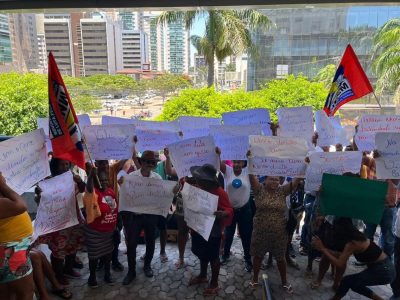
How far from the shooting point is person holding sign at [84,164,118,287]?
362 cm

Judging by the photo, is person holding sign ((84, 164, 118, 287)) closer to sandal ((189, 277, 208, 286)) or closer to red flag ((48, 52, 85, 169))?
red flag ((48, 52, 85, 169))

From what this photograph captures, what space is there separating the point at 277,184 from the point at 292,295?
3.87 ft

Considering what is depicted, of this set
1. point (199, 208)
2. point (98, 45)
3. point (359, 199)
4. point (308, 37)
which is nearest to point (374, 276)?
point (359, 199)

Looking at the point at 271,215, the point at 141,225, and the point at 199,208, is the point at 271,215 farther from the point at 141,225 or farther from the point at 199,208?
the point at 141,225

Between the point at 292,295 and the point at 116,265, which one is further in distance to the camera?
the point at 116,265

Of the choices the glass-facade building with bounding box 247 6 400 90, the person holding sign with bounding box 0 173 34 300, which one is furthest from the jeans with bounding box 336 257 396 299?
the glass-facade building with bounding box 247 6 400 90

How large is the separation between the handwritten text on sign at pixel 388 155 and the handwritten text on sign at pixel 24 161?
10.7 feet

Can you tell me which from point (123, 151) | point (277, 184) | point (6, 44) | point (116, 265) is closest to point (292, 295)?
point (277, 184)

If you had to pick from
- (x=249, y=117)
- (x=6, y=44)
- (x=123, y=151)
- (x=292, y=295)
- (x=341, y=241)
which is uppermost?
(x=6, y=44)

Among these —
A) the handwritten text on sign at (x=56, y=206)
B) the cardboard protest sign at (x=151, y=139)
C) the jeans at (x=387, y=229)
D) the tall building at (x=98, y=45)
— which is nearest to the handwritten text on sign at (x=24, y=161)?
the handwritten text on sign at (x=56, y=206)

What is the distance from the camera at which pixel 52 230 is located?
3.42 m

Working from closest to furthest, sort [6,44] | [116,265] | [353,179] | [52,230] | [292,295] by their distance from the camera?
[353,179]
[52,230]
[292,295]
[116,265]
[6,44]

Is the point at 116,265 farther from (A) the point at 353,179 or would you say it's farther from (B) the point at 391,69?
(B) the point at 391,69

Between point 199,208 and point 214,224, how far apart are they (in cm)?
23
